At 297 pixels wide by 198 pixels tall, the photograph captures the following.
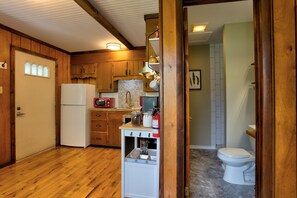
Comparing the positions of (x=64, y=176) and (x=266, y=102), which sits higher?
(x=266, y=102)

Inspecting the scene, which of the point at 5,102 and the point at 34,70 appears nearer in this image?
the point at 5,102

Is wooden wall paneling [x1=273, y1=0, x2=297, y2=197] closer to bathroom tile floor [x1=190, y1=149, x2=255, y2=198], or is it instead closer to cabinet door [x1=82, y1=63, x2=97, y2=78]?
bathroom tile floor [x1=190, y1=149, x2=255, y2=198]

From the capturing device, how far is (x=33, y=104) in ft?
11.4

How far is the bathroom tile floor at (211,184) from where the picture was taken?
207 centimetres

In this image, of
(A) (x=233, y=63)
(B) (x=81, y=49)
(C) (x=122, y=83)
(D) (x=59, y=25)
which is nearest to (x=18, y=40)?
(D) (x=59, y=25)

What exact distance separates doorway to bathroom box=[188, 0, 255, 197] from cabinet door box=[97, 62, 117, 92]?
1981 millimetres

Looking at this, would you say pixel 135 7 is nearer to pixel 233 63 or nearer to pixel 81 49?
pixel 233 63

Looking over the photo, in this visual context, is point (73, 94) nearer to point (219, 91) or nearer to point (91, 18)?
point (91, 18)

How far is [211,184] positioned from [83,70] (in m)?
3.84

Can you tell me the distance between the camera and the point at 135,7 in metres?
2.27

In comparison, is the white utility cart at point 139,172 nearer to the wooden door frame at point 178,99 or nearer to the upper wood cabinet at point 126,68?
the wooden door frame at point 178,99

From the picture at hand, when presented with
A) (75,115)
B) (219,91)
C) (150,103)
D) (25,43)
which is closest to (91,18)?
(150,103)

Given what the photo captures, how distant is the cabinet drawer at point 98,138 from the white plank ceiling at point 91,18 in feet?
6.95

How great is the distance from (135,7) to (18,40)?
2381mm
